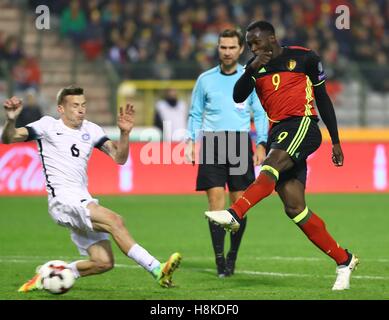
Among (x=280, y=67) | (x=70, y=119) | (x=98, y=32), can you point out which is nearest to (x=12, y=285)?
(x=70, y=119)

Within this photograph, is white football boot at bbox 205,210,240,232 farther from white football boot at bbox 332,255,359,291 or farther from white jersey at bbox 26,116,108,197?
white jersey at bbox 26,116,108,197

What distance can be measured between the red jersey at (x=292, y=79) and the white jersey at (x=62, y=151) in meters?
1.68

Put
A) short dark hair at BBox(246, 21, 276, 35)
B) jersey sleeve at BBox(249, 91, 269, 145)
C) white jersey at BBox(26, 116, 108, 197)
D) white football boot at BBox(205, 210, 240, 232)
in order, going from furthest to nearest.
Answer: jersey sleeve at BBox(249, 91, 269, 145)
short dark hair at BBox(246, 21, 276, 35)
white jersey at BBox(26, 116, 108, 197)
white football boot at BBox(205, 210, 240, 232)

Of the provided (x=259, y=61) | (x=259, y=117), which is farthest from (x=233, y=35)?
(x=259, y=61)

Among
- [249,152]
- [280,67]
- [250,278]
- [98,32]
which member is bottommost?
[250,278]

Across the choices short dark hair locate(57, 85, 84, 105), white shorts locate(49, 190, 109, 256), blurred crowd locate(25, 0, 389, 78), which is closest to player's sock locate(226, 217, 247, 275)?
white shorts locate(49, 190, 109, 256)

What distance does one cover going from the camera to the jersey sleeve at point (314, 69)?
31.5 ft

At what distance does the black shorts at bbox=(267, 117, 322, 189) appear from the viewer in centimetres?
947

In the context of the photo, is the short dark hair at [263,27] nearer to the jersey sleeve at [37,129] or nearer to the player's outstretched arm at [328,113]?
the player's outstretched arm at [328,113]

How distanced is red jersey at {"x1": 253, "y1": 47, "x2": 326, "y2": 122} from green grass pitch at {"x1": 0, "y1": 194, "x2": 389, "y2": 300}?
1653 millimetres
